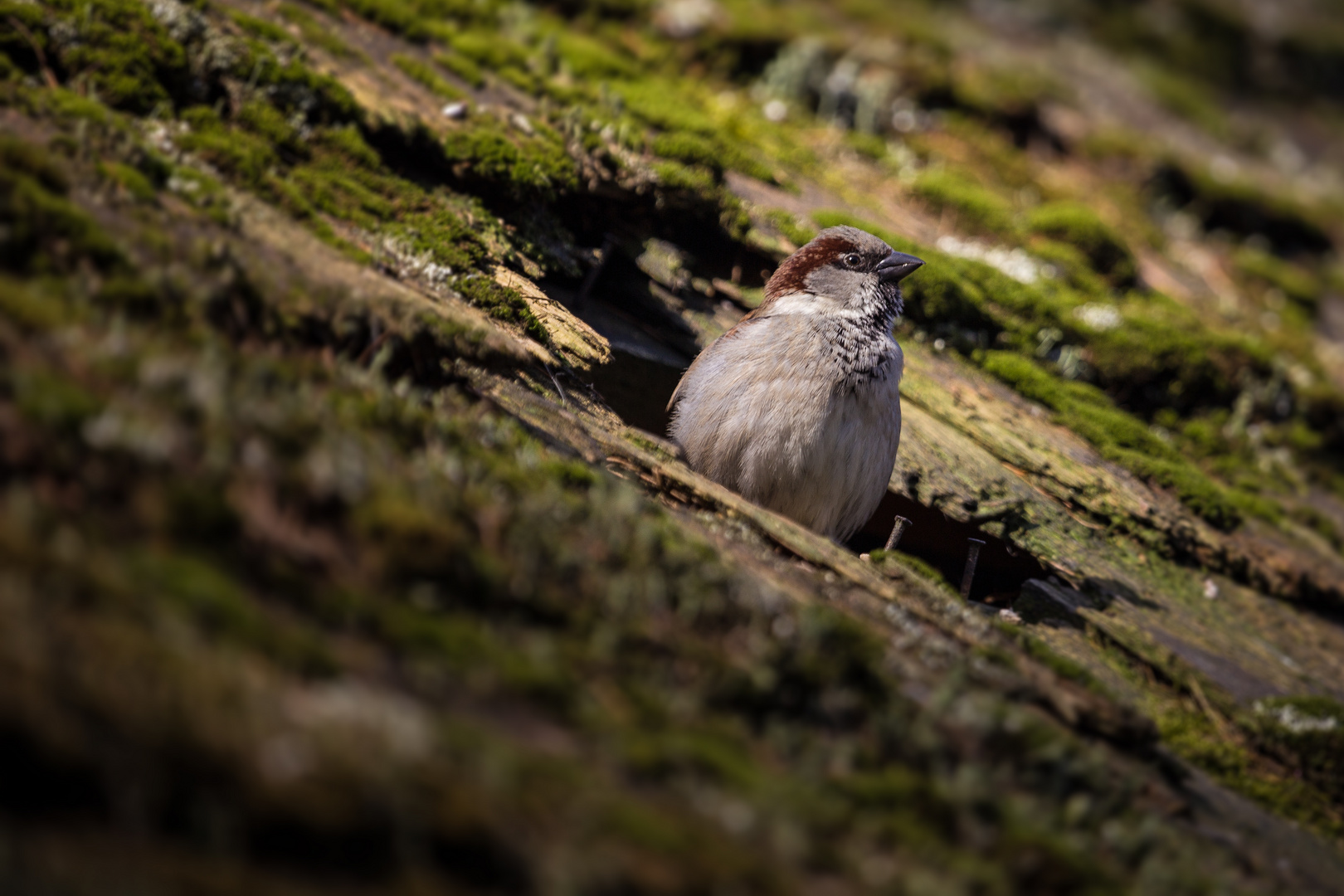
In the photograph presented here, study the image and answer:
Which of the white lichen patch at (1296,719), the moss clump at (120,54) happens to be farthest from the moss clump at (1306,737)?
the moss clump at (120,54)

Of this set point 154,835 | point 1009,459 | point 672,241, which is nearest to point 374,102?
point 672,241

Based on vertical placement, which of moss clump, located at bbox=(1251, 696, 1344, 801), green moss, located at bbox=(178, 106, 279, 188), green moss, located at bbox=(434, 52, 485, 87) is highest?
green moss, located at bbox=(434, 52, 485, 87)

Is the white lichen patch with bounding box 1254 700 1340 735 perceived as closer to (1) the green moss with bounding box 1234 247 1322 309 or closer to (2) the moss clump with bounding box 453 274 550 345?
(2) the moss clump with bounding box 453 274 550 345

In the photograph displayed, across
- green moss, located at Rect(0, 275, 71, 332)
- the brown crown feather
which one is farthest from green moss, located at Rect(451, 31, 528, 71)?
green moss, located at Rect(0, 275, 71, 332)

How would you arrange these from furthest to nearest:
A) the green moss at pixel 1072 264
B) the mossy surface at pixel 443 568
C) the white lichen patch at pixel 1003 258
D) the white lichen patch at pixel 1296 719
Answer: the green moss at pixel 1072 264 → the white lichen patch at pixel 1003 258 → the white lichen patch at pixel 1296 719 → the mossy surface at pixel 443 568

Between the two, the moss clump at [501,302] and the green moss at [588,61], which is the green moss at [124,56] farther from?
the green moss at [588,61]

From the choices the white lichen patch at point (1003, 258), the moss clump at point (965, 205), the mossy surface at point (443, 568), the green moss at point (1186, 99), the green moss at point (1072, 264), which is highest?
the green moss at point (1186, 99)

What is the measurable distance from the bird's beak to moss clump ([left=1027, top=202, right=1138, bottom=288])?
226 inches

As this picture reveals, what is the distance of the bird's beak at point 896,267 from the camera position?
7.54 m

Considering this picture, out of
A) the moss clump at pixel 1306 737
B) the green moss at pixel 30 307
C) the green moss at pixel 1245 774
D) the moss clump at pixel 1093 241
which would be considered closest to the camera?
the green moss at pixel 30 307

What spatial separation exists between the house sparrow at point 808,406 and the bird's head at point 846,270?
14 millimetres

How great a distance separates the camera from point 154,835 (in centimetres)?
223

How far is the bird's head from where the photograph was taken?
740cm

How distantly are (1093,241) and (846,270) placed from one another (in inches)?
246
